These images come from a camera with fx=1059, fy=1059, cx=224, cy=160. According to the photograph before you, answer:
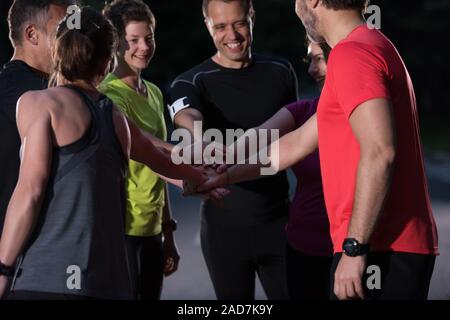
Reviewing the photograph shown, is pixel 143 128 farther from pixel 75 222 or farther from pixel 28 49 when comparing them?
Answer: pixel 75 222

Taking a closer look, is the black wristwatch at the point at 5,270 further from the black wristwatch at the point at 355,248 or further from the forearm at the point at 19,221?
the black wristwatch at the point at 355,248

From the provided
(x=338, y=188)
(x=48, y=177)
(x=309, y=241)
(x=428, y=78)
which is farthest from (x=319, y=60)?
(x=428, y=78)

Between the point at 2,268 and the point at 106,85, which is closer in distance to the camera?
the point at 2,268

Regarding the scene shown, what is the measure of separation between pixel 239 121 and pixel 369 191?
8.04 feet

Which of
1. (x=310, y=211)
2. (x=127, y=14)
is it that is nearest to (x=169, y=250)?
(x=310, y=211)

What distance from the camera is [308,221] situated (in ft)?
18.9

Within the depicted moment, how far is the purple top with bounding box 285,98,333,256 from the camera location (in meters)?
5.73

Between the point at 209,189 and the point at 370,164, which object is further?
the point at 209,189

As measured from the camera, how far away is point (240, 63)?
21.5ft

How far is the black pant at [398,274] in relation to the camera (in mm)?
4195

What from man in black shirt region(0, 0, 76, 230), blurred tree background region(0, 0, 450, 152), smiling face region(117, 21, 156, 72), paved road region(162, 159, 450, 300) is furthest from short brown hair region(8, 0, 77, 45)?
blurred tree background region(0, 0, 450, 152)

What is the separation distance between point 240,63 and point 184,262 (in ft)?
17.1

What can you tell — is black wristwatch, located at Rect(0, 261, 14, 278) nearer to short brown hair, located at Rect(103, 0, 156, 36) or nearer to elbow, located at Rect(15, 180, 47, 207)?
elbow, located at Rect(15, 180, 47, 207)
